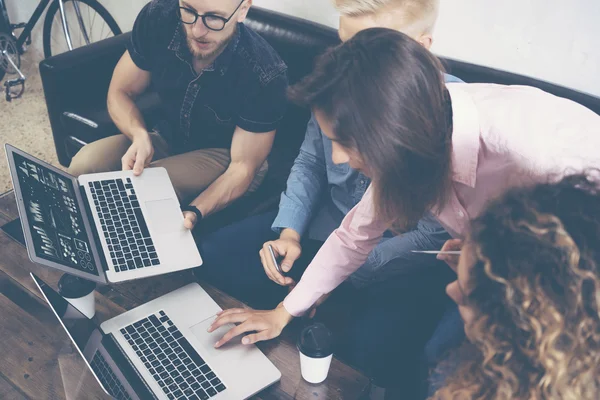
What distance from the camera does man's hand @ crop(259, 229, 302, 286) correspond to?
131cm

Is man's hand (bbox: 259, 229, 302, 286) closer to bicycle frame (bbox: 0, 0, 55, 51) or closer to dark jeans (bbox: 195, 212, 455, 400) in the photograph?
dark jeans (bbox: 195, 212, 455, 400)

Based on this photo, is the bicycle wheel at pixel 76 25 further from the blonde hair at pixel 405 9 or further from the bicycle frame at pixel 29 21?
the blonde hair at pixel 405 9

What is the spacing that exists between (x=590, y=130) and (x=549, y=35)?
2.18 feet

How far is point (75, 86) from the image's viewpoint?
1.95 meters

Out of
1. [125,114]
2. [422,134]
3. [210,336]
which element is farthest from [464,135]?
[125,114]

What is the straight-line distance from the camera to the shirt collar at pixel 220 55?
5.14ft

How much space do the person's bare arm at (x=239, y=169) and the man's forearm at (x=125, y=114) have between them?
313 mm

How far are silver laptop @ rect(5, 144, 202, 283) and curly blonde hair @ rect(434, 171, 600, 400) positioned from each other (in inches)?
28.5

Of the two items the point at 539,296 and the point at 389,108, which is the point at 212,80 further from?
the point at 539,296

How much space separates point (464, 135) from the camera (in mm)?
997

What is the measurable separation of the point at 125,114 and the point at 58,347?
36.1 inches

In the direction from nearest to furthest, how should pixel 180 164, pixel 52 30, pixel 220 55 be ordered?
pixel 220 55 → pixel 180 164 → pixel 52 30

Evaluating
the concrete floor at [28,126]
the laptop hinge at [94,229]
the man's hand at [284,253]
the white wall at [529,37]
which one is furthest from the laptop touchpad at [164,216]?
the concrete floor at [28,126]

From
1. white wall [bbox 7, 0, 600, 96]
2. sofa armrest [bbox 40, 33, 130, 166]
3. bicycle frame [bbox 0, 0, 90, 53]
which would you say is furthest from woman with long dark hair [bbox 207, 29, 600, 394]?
bicycle frame [bbox 0, 0, 90, 53]
